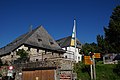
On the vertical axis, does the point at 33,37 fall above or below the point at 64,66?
above

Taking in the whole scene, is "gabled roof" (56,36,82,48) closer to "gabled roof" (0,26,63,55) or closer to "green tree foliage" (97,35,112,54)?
"green tree foliage" (97,35,112,54)

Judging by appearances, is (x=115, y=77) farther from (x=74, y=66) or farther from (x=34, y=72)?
(x=34, y=72)

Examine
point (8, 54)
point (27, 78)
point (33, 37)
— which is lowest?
point (27, 78)

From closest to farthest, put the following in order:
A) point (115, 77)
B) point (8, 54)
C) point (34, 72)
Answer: point (115, 77) < point (34, 72) < point (8, 54)

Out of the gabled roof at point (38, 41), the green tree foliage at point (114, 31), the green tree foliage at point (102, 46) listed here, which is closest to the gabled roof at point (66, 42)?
the green tree foliage at point (102, 46)

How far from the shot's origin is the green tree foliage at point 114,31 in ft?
129

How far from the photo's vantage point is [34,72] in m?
24.4

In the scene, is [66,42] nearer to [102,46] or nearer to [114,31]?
[102,46]

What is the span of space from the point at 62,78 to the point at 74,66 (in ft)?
7.11

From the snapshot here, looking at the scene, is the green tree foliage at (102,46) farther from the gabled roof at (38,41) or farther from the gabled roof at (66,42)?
the gabled roof at (38,41)

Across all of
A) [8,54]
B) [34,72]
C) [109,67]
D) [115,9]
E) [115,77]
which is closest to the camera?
[115,77]

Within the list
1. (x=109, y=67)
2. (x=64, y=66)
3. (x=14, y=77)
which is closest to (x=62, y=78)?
(x=64, y=66)

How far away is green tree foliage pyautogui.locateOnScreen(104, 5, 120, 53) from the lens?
39312 mm

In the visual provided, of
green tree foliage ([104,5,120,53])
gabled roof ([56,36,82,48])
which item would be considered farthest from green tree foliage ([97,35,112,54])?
green tree foliage ([104,5,120,53])
